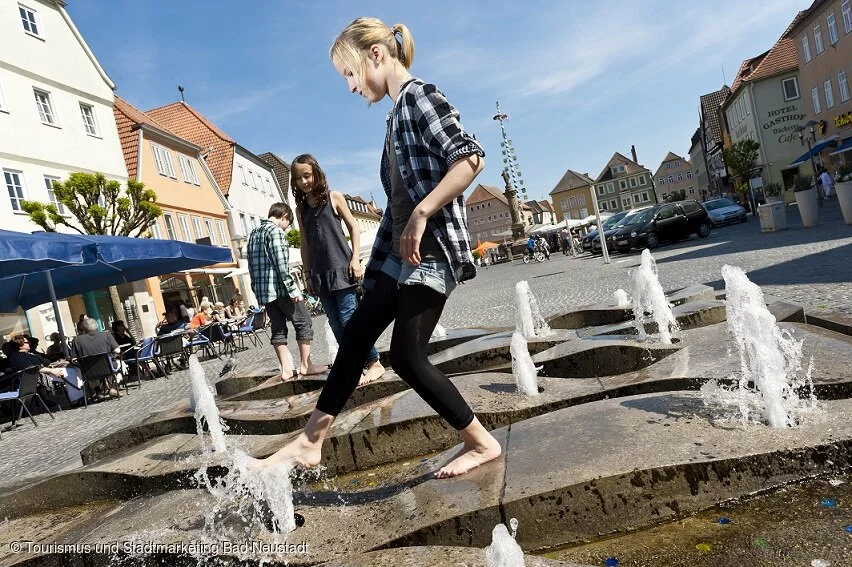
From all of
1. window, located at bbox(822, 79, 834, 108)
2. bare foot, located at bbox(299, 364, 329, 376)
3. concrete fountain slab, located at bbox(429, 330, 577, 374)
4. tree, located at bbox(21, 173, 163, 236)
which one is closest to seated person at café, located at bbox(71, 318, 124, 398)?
tree, located at bbox(21, 173, 163, 236)

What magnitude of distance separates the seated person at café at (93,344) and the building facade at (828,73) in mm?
34325

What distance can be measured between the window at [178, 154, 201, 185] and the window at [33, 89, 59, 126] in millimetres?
10553

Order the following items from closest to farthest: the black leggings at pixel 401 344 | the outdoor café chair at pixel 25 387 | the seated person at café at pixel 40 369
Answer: the black leggings at pixel 401 344
the outdoor café chair at pixel 25 387
the seated person at café at pixel 40 369

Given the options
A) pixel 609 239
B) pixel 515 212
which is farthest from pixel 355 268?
pixel 515 212

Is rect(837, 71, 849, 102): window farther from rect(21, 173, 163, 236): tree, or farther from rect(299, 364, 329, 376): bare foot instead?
rect(299, 364, 329, 376): bare foot

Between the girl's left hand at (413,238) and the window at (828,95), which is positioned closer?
the girl's left hand at (413,238)

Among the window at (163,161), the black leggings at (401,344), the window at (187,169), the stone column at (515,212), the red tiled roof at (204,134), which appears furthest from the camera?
the stone column at (515,212)

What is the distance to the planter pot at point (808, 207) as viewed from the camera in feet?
60.1

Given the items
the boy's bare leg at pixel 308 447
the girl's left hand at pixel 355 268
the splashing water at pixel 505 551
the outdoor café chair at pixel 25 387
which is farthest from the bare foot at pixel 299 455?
the outdoor café chair at pixel 25 387

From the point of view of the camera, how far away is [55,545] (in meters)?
3.07

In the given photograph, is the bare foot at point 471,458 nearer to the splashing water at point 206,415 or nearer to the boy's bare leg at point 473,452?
the boy's bare leg at point 473,452

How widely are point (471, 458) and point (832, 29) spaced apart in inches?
1644

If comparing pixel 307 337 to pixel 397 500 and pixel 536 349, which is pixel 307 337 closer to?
pixel 536 349

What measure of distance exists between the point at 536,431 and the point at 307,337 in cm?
342
